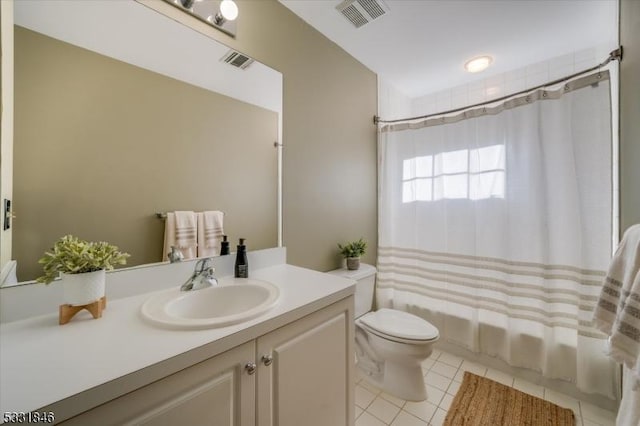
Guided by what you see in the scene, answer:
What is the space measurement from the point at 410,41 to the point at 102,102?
1.93 meters

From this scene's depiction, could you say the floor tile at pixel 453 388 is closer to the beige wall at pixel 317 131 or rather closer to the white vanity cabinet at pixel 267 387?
the white vanity cabinet at pixel 267 387

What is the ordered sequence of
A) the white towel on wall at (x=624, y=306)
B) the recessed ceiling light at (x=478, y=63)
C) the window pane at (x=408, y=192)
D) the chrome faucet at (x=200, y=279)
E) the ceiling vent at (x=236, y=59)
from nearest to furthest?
the white towel on wall at (x=624, y=306) < the chrome faucet at (x=200, y=279) < the ceiling vent at (x=236, y=59) < the recessed ceiling light at (x=478, y=63) < the window pane at (x=408, y=192)

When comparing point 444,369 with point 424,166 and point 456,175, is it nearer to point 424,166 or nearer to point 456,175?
point 456,175

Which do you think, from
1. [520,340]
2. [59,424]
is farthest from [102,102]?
[520,340]

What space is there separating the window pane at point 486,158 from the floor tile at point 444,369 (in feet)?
4.76

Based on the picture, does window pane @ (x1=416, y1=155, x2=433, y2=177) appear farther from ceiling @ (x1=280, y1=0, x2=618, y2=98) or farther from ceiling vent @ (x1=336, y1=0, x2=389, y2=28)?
ceiling vent @ (x1=336, y1=0, x2=389, y2=28)

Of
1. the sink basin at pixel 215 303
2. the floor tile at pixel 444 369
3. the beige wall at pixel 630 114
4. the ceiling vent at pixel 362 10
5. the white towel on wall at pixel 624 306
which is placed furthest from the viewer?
the floor tile at pixel 444 369

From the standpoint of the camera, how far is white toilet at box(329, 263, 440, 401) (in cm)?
138

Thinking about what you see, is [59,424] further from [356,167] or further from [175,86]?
[356,167]

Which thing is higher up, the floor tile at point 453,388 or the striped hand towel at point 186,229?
the striped hand towel at point 186,229

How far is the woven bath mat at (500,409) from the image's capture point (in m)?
1.33

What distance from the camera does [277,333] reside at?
782 mm

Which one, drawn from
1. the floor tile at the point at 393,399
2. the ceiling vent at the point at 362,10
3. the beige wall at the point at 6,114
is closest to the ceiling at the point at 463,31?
the ceiling vent at the point at 362,10

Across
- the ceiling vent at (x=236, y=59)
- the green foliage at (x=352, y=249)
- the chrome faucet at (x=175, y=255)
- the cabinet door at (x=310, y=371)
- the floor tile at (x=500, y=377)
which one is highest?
the ceiling vent at (x=236, y=59)
